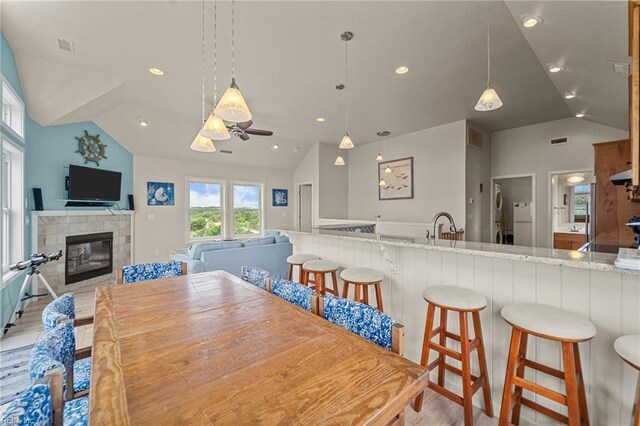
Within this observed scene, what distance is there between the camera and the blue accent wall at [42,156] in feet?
10.2

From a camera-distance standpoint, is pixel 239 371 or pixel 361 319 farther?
pixel 361 319

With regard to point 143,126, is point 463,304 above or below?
below

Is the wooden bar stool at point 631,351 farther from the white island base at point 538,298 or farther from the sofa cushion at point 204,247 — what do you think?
the sofa cushion at point 204,247

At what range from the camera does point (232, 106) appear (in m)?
1.68

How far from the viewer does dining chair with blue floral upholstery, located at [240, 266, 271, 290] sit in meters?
1.93

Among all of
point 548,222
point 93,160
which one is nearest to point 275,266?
point 93,160

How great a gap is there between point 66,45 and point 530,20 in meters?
4.73

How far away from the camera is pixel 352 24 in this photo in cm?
264

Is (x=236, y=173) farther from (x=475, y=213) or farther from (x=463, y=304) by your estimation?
(x=463, y=304)

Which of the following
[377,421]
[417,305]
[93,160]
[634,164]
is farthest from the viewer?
[93,160]

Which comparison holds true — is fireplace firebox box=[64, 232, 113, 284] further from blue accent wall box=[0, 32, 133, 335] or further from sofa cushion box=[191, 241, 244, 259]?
sofa cushion box=[191, 241, 244, 259]

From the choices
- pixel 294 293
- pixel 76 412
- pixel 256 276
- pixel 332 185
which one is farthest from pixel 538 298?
pixel 332 185

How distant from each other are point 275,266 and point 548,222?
18.0 ft

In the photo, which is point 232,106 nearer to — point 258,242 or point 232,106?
point 232,106
